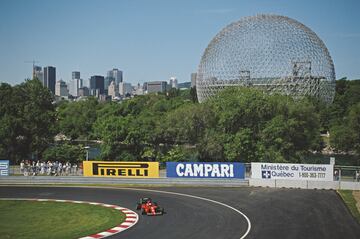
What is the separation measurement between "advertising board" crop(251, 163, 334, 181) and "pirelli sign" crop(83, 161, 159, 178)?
9.49 meters

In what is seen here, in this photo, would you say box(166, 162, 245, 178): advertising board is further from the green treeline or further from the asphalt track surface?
the green treeline

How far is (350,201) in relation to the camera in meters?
32.3

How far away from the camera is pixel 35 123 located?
62969 millimetres

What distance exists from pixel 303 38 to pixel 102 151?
4971 cm

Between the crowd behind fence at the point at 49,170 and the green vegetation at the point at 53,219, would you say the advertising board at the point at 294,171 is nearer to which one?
the green vegetation at the point at 53,219

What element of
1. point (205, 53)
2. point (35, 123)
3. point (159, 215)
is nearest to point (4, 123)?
point (35, 123)

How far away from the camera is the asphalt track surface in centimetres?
2273

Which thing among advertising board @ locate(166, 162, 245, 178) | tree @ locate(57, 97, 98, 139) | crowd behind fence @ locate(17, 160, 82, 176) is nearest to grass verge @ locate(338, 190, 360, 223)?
advertising board @ locate(166, 162, 245, 178)

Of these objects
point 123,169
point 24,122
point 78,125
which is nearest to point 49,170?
point 123,169

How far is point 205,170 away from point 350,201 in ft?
44.7

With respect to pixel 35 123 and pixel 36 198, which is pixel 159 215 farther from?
pixel 35 123

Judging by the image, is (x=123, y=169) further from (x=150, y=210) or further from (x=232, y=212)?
(x=232, y=212)

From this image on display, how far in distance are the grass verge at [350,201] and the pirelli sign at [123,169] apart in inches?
651

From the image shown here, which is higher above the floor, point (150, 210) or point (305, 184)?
point (305, 184)
